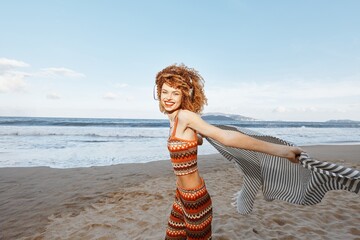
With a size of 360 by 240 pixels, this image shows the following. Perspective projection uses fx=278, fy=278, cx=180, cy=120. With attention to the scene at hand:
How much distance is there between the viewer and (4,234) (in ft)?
14.6

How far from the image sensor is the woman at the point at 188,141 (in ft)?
6.73

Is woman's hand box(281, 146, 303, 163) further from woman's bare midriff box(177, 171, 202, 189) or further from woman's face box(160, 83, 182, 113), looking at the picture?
woman's face box(160, 83, 182, 113)

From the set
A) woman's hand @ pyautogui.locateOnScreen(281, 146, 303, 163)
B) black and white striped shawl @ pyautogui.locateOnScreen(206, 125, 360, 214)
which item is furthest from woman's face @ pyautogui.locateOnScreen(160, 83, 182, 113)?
woman's hand @ pyautogui.locateOnScreen(281, 146, 303, 163)

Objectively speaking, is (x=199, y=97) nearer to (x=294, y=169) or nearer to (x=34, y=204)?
(x=294, y=169)

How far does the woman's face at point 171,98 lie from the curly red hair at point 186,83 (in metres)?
0.03

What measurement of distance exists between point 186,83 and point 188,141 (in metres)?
0.49

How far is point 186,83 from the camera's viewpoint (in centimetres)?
229

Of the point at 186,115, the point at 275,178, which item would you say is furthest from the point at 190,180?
the point at 275,178

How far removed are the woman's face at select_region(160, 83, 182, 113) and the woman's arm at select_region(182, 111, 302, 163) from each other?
0.41 feet

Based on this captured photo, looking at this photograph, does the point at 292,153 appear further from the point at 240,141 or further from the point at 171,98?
the point at 171,98

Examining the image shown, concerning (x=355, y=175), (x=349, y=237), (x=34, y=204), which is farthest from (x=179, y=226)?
(x=34, y=204)

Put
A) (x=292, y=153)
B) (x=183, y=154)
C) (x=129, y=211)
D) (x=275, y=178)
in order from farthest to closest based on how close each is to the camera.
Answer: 1. (x=129, y=211)
2. (x=275, y=178)
3. (x=183, y=154)
4. (x=292, y=153)

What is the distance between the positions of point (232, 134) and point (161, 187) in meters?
5.47

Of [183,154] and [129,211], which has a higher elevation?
[183,154]
